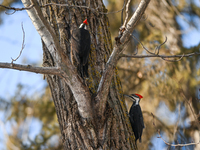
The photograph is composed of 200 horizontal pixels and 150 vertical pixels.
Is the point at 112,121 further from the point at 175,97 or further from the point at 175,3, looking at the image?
the point at 175,3

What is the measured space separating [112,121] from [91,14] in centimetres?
131

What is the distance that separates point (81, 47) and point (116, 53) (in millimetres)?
564

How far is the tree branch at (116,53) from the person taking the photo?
6.19ft

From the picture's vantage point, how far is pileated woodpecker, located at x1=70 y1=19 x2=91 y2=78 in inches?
90.7

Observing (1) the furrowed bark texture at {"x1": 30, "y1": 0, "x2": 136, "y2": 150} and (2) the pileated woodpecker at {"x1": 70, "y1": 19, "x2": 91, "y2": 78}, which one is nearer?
(1) the furrowed bark texture at {"x1": 30, "y1": 0, "x2": 136, "y2": 150}

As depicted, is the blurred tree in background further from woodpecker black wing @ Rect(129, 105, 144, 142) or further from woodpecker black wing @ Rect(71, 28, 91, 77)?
woodpecker black wing @ Rect(71, 28, 91, 77)

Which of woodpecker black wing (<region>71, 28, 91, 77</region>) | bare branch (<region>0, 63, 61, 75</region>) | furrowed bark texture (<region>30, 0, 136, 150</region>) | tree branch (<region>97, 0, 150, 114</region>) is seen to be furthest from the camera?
woodpecker black wing (<region>71, 28, 91, 77</region>)

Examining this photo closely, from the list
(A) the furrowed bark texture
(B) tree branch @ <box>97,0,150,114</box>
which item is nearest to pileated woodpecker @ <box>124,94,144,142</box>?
(A) the furrowed bark texture

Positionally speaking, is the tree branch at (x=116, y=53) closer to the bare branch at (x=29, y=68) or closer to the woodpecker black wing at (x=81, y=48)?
the woodpecker black wing at (x=81, y=48)

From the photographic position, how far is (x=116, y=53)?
1.95 metres

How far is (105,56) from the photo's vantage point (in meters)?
2.43

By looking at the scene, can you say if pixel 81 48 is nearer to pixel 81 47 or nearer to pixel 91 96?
pixel 81 47

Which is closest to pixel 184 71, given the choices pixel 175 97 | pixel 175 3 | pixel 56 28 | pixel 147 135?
pixel 175 97

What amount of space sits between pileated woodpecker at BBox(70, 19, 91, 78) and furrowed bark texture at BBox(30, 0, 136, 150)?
0.19 ft
